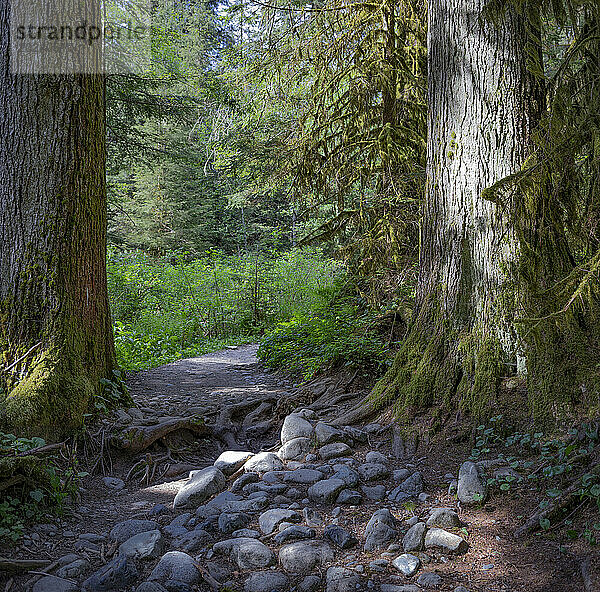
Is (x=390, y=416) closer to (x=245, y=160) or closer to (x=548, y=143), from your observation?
Answer: (x=548, y=143)

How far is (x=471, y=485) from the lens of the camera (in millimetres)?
3359

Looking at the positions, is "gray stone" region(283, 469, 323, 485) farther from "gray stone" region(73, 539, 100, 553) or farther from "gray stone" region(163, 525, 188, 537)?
"gray stone" region(73, 539, 100, 553)

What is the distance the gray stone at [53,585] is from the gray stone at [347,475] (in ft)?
5.94

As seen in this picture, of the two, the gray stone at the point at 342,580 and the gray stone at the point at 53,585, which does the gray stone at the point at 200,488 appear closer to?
the gray stone at the point at 53,585

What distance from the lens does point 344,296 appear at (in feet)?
30.1

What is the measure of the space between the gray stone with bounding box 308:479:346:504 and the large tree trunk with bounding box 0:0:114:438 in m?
2.18

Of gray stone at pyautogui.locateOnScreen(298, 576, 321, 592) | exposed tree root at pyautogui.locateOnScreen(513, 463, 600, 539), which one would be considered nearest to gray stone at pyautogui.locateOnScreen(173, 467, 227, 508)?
gray stone at pyautogui.locateOnScreen(298, 576, 321, 592)

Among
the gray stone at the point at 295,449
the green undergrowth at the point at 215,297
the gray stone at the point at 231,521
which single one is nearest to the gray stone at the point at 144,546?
the gray stone at the point at 231,521

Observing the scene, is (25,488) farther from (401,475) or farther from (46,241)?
(401,475)

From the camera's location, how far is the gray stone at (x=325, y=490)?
3625 mm

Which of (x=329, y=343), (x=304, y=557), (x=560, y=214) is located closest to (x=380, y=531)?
(x=304, y=557)

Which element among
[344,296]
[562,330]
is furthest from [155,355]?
[562,330]

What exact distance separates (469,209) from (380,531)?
2.50 m

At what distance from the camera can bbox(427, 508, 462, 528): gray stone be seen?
10.3ft
